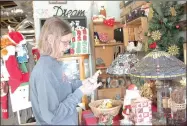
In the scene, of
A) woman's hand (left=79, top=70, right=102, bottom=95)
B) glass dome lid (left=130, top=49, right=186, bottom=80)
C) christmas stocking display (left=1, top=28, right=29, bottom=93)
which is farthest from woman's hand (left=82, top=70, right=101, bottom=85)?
christmas stocking display (left=1, top=28, right=29, bottom=93)

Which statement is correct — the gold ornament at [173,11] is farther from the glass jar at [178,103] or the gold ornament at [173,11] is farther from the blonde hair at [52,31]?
the blonde hair at [52,31]

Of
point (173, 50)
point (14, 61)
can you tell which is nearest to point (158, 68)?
point (173, 50)

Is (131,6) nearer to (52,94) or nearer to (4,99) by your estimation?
(52,94)

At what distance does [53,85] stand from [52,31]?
0.15 meters

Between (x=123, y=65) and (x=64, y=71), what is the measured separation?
0.67 feet

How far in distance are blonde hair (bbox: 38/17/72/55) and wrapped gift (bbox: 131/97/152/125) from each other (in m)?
0.30

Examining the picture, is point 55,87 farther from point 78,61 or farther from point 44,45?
point 78,61

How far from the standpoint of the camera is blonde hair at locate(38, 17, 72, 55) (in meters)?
0.57

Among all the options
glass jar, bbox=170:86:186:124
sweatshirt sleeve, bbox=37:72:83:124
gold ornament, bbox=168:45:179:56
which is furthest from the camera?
gold ornament, bbox=168:45:179:56

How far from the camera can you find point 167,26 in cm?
84

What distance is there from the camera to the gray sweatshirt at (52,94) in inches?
20.9

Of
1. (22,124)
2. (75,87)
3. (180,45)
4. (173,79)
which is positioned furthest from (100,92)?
(22,124)

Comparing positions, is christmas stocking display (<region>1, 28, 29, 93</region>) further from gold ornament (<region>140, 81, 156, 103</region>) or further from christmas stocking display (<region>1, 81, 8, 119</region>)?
gold ornament (<region>140, 81, 156, 103</region>)

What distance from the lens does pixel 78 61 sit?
838mm
